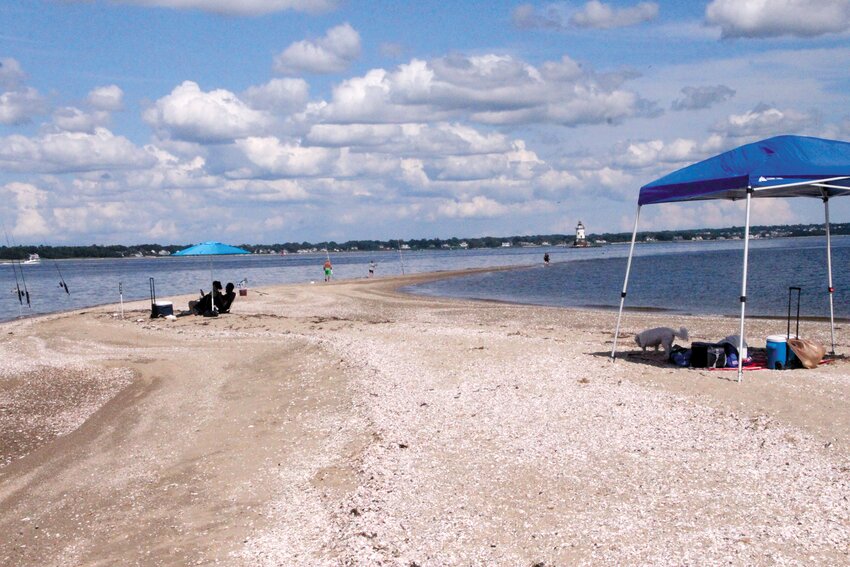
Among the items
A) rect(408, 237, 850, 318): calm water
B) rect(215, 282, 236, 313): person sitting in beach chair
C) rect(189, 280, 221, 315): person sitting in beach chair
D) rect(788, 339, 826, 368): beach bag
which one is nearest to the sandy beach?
rect(788, 339, 826, 368): beach bag

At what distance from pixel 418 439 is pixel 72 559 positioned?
13.2ft

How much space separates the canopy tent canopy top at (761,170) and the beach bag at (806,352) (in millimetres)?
2659

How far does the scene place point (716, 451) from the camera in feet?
27.9

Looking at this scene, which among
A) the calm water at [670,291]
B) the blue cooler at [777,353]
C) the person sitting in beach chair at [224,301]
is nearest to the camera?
the blue cooler at [777,353]

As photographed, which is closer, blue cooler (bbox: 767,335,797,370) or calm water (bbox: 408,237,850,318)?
blue cooler (bbox: 767,335,797,370)

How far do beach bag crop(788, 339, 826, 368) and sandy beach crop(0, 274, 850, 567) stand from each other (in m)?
0.30

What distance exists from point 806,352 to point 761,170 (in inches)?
133

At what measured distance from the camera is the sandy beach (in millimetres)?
6559

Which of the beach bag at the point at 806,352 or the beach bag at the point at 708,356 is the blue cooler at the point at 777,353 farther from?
the beach bag at the point at 708,356

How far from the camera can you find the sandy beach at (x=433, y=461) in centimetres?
656

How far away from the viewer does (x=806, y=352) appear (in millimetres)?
13133

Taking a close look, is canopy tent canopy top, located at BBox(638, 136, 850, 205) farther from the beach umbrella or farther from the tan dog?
the beach umbrella

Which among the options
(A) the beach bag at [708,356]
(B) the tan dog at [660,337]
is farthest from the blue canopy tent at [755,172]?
(B) the tan dog at [660,337]

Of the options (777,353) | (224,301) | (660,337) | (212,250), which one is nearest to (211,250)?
(212,250)
